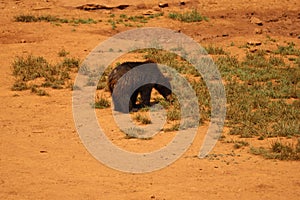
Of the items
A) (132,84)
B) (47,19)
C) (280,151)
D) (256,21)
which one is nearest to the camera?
(280,151)

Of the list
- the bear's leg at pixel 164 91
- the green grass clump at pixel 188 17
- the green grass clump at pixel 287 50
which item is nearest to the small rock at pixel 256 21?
the green grass clump at pixel 188 17

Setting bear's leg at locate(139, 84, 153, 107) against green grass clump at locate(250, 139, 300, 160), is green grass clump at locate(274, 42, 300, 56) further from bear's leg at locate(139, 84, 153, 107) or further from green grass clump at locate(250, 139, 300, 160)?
green grass clump at locate(250, 139, 300, 160)

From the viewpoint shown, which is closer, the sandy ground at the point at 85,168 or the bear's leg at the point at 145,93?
the sandy ground at the point at 85,168

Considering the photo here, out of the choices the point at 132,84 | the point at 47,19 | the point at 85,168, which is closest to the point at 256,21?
the point at 47,19

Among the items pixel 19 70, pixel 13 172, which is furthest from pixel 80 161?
pixel 19 70

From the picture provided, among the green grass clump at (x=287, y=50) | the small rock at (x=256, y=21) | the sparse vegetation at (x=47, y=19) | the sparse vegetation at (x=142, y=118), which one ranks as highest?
the sparse vegetation at (x=47, y=19)

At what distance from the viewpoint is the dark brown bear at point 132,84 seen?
1016 cm

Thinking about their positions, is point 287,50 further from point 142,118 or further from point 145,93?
point 142,118

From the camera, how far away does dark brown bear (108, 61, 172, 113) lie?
33.3ft

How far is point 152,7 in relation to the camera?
788 inches

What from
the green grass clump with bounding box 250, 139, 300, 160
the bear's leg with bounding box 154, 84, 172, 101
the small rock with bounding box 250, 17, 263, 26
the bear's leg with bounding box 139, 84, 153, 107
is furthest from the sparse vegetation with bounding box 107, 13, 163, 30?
the green grass clump with bounding box 250, 139, 300, 160

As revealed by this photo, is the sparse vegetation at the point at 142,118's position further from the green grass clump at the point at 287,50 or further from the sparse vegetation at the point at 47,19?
the sparse vegetation at the point at 47,19

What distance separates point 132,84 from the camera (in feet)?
33.6

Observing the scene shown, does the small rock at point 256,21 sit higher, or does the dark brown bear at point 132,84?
the small rock at point 256,21
